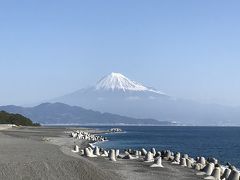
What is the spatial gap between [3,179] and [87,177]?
4295mm

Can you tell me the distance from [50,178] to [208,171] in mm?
13342

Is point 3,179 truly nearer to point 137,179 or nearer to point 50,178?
point 50,178

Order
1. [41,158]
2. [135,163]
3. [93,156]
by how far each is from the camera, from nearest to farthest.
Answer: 1. [41,158]
2. [135,163]
3. [93,156]

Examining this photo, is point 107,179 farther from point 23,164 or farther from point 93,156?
point 93,156

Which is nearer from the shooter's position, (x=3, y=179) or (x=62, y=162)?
(x=3, y=179)

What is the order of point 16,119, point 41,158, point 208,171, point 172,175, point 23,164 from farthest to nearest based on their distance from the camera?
point 16,119 → point 208,171 → point 172,175 → point 41,158 → point 23,164

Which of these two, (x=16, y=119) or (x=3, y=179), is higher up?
(x=16, y=119)

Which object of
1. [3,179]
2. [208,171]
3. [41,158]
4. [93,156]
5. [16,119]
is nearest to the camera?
[3,179]

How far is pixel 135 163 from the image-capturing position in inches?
1588

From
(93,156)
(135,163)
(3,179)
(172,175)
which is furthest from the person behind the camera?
(93,156)

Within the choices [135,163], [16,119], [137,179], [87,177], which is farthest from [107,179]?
[16,119]

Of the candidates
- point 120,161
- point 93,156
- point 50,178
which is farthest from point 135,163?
point 50,178

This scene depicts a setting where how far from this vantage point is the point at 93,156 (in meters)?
44.1

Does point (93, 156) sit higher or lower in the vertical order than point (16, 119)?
lower
